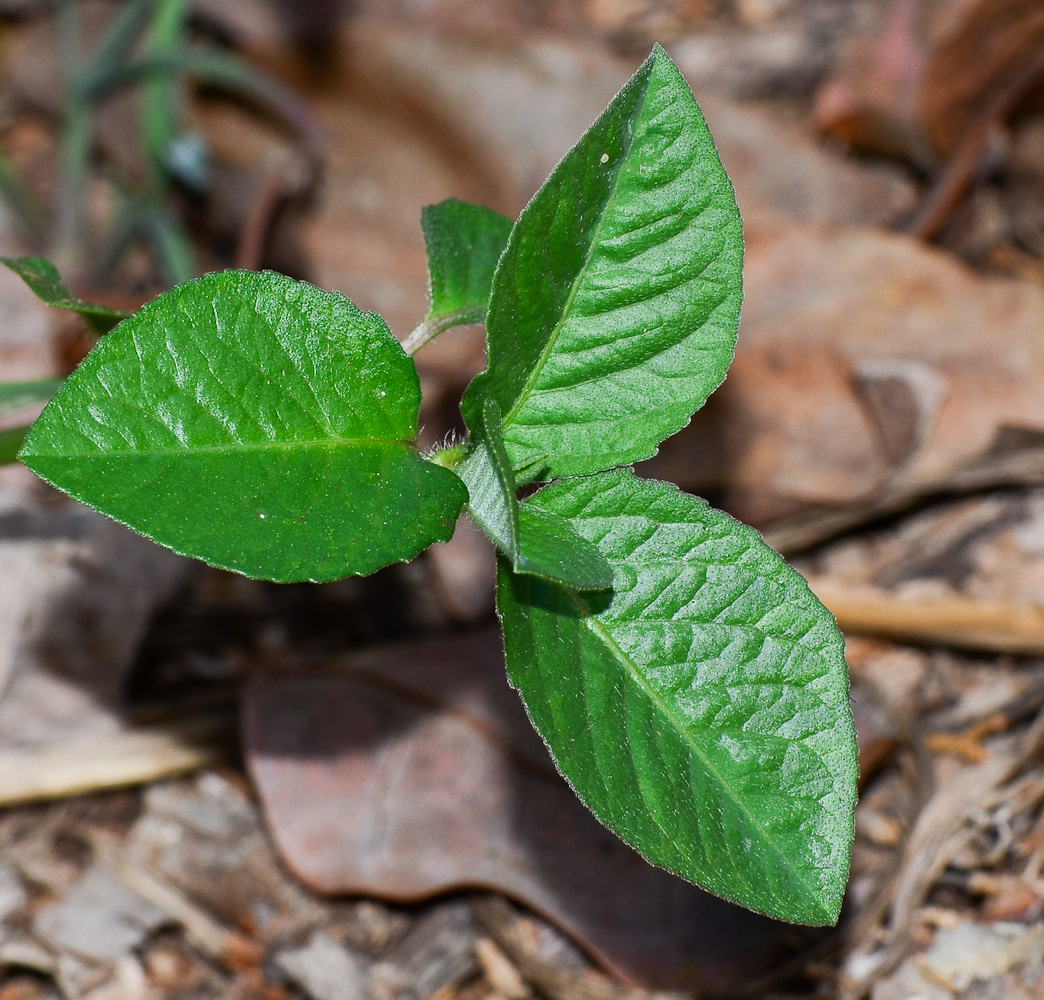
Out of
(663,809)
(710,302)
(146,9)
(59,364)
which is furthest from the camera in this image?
(146,9)

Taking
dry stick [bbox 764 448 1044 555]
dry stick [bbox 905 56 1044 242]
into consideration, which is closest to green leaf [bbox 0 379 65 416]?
dry stick [bbox 764 448 1044 555]

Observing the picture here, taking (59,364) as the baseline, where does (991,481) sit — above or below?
above

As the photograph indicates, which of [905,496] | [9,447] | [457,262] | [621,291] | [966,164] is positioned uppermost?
[966,164]

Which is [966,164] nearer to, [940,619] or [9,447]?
[940,619]

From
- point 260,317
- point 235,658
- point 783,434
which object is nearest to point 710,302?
point 260,317

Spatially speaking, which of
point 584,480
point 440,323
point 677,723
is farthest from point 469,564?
point 677,723

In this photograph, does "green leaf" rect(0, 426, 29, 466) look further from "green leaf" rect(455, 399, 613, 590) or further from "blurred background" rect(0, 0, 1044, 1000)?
"green leaf" rect(455, 399, 613, 590)

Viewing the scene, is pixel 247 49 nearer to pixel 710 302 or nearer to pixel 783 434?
pixel 783 434
